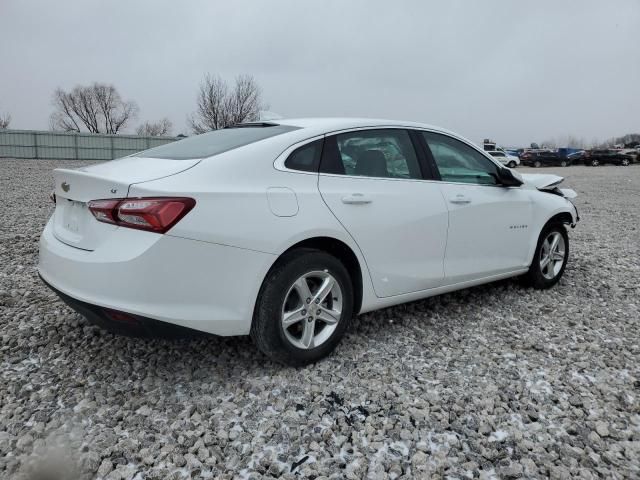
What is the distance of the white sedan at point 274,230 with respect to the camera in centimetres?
243

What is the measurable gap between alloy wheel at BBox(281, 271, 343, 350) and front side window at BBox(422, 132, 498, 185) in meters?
1.31

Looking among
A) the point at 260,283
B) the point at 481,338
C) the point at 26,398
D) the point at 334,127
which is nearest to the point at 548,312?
the point at 481,338

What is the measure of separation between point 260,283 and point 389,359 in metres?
1.07

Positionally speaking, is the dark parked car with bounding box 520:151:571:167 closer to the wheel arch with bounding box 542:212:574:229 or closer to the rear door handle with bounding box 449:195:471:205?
the wheel arch with bounding box 542:212:574:229

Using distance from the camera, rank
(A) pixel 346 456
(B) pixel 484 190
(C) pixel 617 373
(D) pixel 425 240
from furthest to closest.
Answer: (B) pixel 484 190 → (D) pixel 425 240 → (C) pixel 617 373 → (A) pixel 346 456

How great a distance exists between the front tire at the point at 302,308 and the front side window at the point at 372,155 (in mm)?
613

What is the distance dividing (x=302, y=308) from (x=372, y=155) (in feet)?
3.79

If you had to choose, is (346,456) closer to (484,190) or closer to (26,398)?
(26,398)

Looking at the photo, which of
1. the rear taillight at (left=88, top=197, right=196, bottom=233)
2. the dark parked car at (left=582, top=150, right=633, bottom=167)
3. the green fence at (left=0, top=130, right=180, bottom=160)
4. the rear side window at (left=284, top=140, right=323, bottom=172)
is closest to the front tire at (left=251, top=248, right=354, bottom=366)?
the rear side window at (left=284, top=140, right=323, bottom=172)

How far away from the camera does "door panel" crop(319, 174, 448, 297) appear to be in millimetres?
3014

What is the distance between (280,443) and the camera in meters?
2.33

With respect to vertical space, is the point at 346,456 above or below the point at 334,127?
below

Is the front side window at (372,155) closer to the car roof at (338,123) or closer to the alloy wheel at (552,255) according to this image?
the car roof at (338,123)

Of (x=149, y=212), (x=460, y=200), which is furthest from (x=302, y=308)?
(x=460, y=200)
